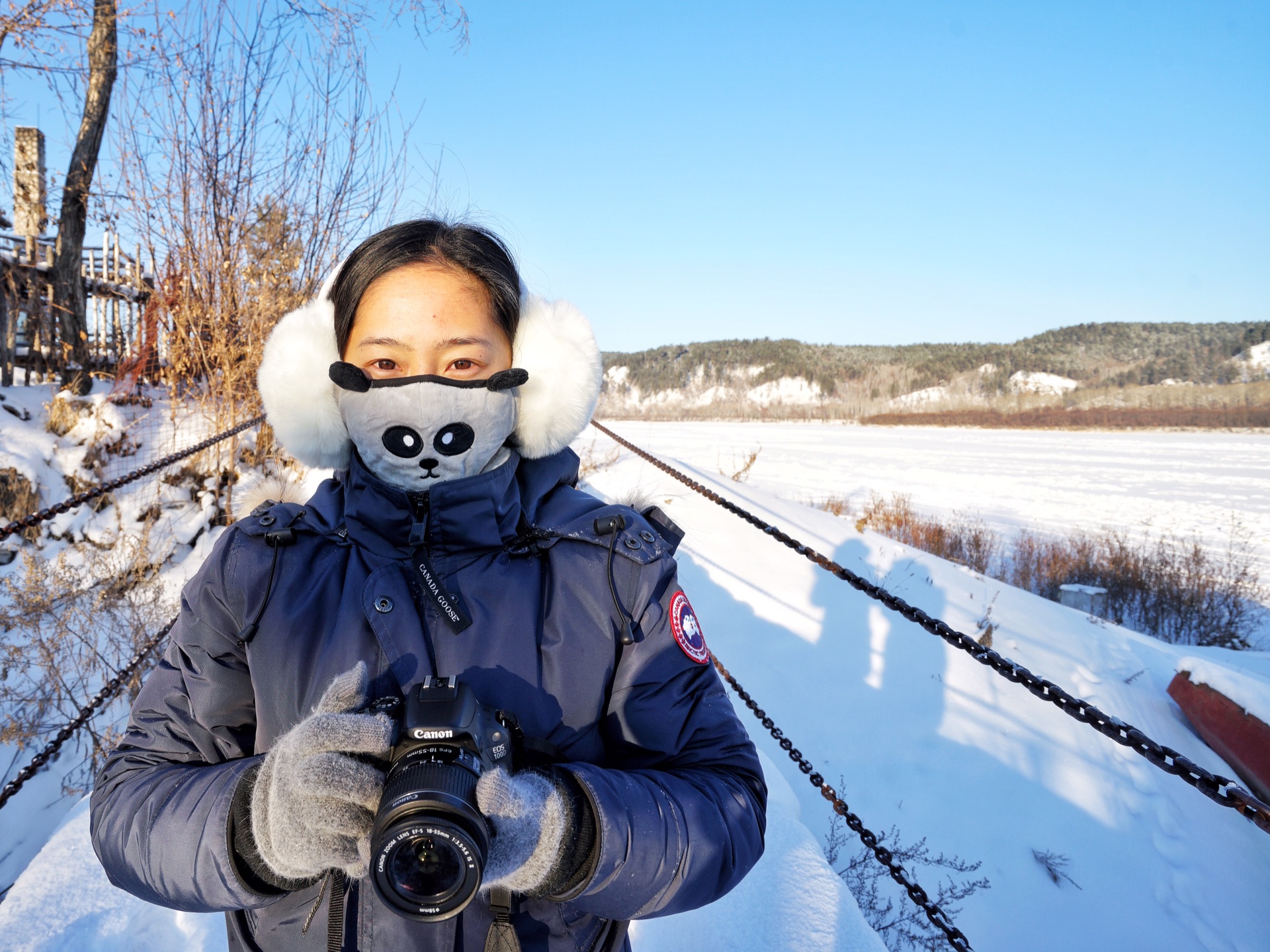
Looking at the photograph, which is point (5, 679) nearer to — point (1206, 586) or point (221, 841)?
point (221, 841)

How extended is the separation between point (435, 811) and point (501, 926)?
0.34m

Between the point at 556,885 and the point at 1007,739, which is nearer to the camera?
the point at 556,885

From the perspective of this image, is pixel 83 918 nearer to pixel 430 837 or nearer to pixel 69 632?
pixel 430 837

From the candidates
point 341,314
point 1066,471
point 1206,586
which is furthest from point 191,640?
point 1066,471

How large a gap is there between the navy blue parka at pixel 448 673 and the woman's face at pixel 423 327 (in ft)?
0.84

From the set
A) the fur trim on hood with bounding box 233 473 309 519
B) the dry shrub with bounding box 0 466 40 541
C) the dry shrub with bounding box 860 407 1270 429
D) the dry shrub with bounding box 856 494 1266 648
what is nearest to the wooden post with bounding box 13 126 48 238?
the dry shrub with bounding box 0 466 40 541

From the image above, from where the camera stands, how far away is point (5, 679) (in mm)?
4262

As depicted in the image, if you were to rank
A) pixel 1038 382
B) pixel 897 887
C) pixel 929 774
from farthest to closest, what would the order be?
pixel 1038 382
pixel 929 774
pixel 897 887

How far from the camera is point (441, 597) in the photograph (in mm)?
1122

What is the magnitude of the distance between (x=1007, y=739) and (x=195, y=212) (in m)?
7.81

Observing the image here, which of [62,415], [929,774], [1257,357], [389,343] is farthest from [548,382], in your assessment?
[1257,357]

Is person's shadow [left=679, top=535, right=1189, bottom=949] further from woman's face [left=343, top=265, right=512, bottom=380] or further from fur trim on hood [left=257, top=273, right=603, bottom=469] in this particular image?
woman's face [left=343, top=265, right=512, bottom=380]

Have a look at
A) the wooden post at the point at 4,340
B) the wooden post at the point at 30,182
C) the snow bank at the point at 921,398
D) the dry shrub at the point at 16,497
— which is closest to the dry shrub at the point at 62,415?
the dry shrub at the point at 16,497

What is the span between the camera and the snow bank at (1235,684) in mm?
4199
